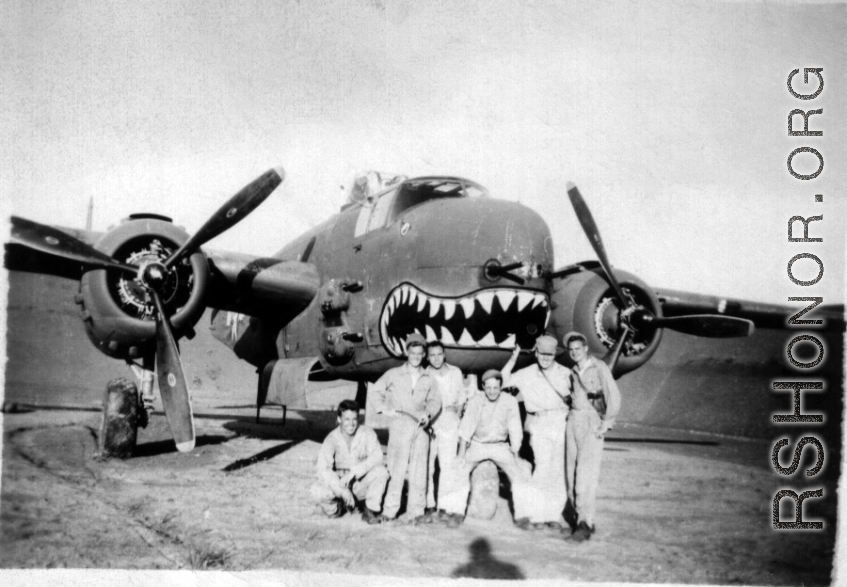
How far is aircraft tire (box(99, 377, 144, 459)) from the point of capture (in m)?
7.62

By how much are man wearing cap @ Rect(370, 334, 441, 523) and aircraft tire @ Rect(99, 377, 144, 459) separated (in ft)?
12.8

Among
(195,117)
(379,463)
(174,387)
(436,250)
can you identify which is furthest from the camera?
(195,117)

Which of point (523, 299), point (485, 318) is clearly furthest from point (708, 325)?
point (485, 318)

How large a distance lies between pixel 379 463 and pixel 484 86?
4.76 meters

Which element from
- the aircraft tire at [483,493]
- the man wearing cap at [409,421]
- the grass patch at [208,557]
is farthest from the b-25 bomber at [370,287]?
the grass patch at [208,557]

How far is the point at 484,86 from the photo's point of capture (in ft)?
24.6

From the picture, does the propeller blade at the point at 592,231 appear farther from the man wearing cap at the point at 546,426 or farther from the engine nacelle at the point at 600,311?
the man wearing cap at the point at 546,426

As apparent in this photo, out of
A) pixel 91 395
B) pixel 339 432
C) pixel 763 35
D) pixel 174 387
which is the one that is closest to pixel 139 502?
pixel 174 387

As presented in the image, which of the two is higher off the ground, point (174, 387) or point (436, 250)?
point (436, 250)

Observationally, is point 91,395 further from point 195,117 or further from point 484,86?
point 484,86

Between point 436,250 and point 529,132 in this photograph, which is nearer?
point 436,250

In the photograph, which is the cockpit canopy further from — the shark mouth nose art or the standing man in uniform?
the standing man in uniform

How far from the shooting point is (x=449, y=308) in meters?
6.50

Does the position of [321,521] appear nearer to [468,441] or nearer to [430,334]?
Result: [468,441]
